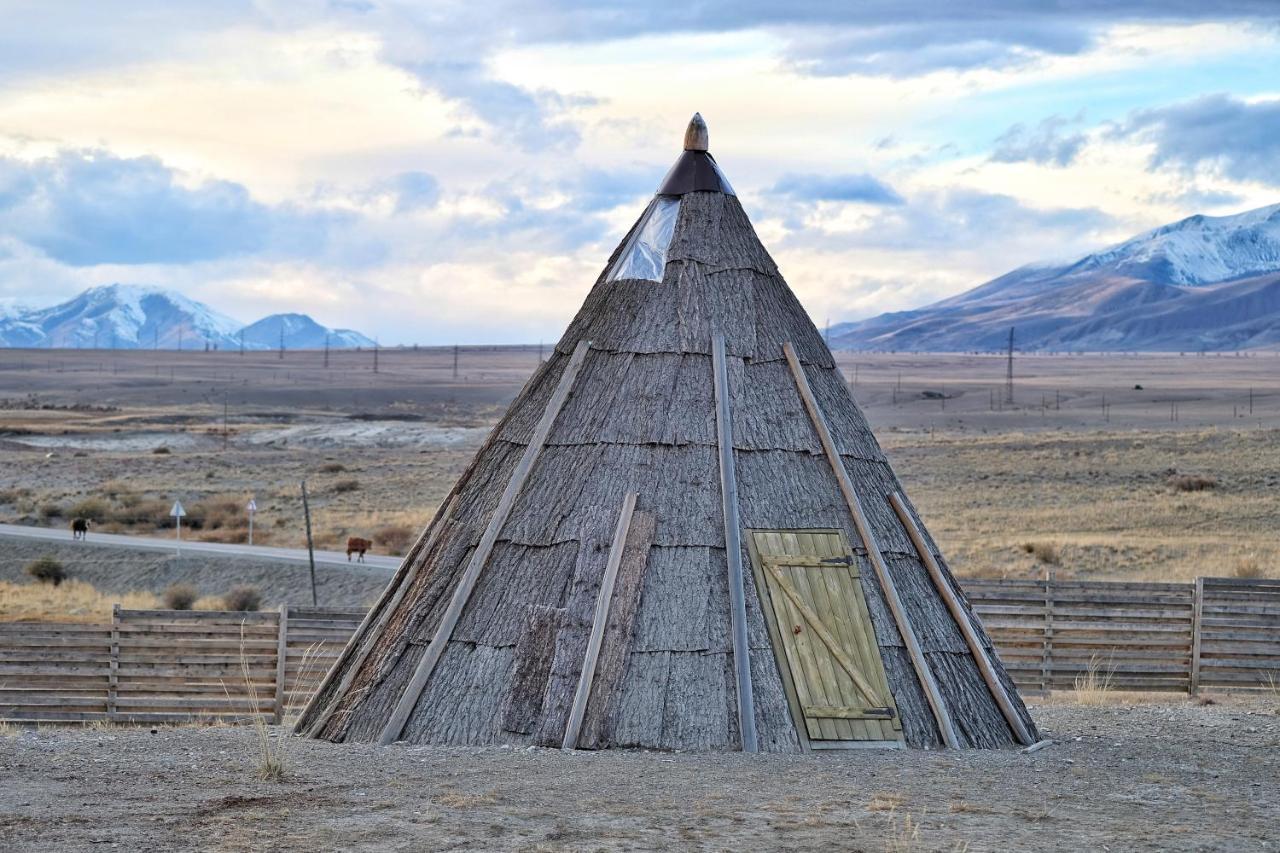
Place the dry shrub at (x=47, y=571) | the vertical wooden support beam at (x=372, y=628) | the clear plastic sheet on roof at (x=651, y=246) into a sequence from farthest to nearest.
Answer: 1. the dry shrub at (x=47, y=571)
2. the clear plastic sheet on roof at (x=651, y=246)
3. the vertical wooden support beam at (x=372, y=628)

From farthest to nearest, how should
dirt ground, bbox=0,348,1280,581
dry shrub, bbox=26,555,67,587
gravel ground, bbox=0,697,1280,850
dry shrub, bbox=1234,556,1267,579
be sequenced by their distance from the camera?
dirt ground, bbox=0,348,1280,581 → dry shrub, bbox=26,555,67,587 → dry shrub, bbox=1234,556,1267,579 → gravel ground, bbox=0,697,1280,850

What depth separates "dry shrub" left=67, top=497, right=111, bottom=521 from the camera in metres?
43.8

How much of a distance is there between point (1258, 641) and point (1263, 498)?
2562cm

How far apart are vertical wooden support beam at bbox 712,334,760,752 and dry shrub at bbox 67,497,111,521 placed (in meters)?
34.9

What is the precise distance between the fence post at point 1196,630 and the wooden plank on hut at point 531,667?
9.45 m

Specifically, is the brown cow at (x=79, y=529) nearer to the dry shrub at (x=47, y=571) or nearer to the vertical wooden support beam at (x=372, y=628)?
the dry shrub at (x=47, y=571)

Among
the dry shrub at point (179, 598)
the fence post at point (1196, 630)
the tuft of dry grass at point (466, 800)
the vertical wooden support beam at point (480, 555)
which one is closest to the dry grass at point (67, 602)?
the dry shrub at point (179, 598)

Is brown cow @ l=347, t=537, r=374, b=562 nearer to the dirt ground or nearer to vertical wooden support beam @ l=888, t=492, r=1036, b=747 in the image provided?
the dirt ground

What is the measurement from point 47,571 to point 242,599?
692 centimetres

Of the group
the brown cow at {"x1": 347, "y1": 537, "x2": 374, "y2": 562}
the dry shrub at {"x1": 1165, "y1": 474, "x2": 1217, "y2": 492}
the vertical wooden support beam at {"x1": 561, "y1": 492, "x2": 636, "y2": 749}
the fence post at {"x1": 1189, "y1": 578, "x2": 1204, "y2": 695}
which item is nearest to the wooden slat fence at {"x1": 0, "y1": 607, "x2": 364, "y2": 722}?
the vertical wooden support beam at {"x1": 561, "y1": 492, "x2": 636, "y2": 749}

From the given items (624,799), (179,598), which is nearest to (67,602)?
(179,598)

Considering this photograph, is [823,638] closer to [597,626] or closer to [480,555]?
[597,626]

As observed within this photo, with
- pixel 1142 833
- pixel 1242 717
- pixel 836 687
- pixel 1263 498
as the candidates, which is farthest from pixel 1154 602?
pixel 1263 498

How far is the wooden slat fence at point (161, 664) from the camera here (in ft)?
52.3
